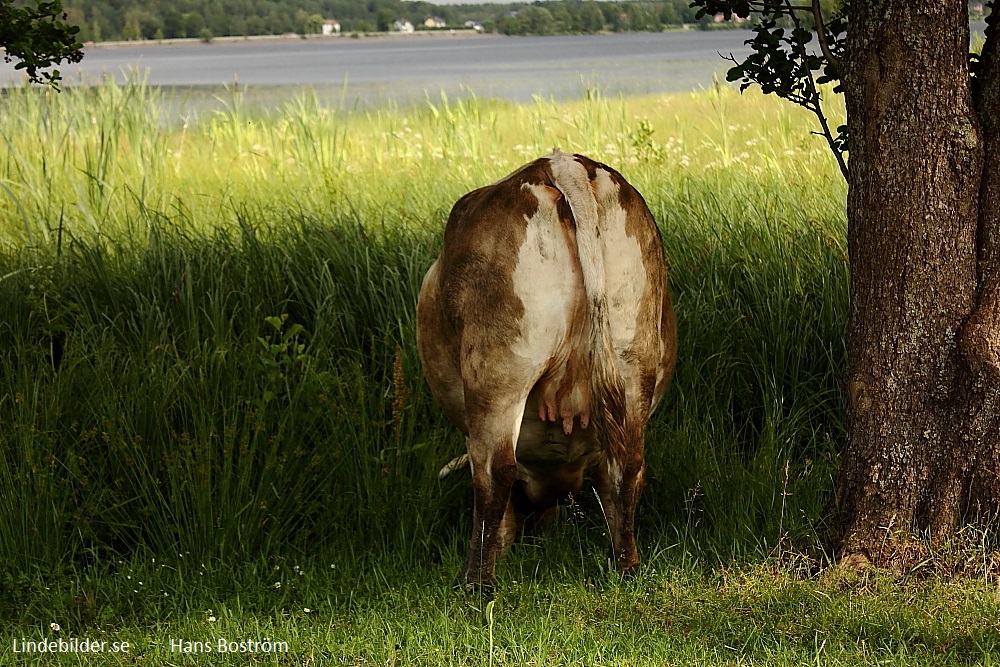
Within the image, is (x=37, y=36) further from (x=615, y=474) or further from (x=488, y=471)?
(x=615, y=474)

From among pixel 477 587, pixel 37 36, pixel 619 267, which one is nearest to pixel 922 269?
pixel 619 267

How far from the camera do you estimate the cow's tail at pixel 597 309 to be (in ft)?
10.1

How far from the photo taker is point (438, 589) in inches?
135

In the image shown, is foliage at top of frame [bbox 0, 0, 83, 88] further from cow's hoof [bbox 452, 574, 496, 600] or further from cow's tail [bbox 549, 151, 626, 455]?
cow's hoof [bbox 452, 574, 496, 600]

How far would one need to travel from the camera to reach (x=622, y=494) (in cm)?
332

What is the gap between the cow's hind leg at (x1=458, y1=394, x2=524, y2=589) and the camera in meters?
3.14

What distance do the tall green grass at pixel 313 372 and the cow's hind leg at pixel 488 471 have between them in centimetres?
40

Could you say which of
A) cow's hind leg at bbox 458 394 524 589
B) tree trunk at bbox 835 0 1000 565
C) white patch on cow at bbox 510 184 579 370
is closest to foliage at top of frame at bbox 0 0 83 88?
white patch on cow at bbox 510 184 579 370

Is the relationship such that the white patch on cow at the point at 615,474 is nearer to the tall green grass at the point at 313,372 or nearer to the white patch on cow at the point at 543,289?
the white patch on cow at the point at 543,289

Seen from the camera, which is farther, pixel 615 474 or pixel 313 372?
pixel 313 372

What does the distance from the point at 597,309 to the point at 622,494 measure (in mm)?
600

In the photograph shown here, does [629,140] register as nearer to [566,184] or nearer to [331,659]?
[566,184]

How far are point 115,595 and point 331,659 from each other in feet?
2.94

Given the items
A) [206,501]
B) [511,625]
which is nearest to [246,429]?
[206,501]
